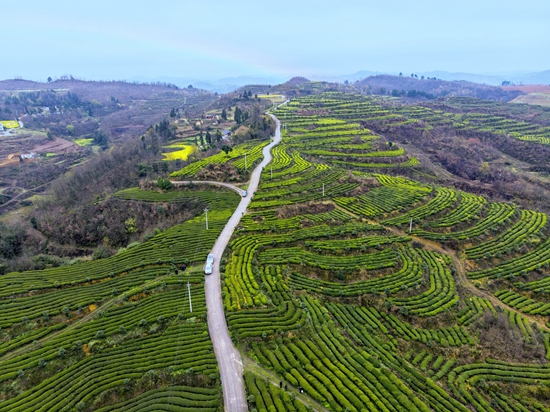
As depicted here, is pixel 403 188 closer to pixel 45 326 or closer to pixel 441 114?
pixel 45 326

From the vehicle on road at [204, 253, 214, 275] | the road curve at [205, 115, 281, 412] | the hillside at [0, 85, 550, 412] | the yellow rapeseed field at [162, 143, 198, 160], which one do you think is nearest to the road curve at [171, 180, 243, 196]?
the hillside at [0, 85, 550, 412]

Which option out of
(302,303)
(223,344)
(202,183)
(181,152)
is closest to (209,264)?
(223,344)

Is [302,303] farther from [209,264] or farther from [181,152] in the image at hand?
[181,152]

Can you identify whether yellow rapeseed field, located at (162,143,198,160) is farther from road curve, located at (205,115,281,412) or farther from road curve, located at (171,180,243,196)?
road curve, located at (205,115,281,412)

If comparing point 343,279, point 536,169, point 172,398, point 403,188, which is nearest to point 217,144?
point 403,188

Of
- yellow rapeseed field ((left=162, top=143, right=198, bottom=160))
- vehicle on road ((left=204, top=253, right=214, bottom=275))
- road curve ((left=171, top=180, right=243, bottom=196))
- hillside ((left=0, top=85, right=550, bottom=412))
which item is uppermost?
yellow rapeseed field ((left=162, top=143, right=198, bottom=160))

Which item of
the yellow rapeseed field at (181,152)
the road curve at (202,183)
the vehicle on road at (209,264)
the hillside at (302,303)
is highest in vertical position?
the yellow rapeseed field at (181,152)

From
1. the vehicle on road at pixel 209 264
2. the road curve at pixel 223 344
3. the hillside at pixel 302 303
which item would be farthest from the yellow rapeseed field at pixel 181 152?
the vehicle on road at pixel 209 264

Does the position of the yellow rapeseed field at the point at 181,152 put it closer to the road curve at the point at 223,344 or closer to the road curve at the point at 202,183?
the road curve at the point at 202,183
